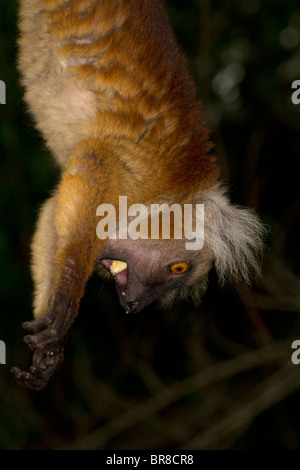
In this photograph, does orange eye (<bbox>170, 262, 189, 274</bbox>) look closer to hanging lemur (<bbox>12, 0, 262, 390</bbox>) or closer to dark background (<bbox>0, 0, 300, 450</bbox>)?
hanging lemur (<bbox>12, 0, 262, 390</bbox>)

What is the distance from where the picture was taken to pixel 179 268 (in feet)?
14.3

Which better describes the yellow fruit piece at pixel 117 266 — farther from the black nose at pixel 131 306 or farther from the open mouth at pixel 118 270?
the black nose at pixel 131 306

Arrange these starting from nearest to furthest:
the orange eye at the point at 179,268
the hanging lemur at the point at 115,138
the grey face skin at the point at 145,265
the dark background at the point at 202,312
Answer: the hanging lemur at the point at 115,138 → the grey face skin at the point at 145,265 → the orange eye at the point at 179,268 → the dark background at the point at 202,312

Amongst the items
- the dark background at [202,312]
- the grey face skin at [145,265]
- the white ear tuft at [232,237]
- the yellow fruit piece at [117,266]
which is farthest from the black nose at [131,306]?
the dark background at [202,312]

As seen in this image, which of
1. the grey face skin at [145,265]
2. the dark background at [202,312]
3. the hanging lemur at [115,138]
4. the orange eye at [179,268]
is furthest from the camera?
the dark background at [202,312]

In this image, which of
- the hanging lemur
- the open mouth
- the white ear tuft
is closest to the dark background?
the white ear tuft

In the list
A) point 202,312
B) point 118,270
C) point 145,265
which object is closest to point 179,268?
point 145,265

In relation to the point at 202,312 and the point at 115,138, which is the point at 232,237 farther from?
the point at 202,312

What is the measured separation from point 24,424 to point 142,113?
576cm

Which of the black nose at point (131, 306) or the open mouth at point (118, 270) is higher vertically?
the open mouth at point (118, 270)

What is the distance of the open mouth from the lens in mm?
4330

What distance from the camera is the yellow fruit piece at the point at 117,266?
4332 millimetres

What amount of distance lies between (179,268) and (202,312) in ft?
13.6

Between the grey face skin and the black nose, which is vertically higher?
the grey face skin
